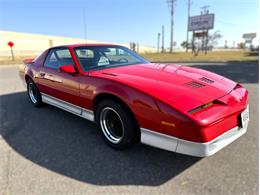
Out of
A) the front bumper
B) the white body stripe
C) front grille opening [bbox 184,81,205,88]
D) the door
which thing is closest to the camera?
the front bumper

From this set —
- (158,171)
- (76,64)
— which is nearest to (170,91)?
(158,171)

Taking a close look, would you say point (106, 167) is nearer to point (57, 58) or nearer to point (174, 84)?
point (174, 84)

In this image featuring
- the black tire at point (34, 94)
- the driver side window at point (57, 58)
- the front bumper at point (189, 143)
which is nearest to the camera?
the front bumper at point (189, 143)

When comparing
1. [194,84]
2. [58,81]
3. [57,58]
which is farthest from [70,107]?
[194,84]

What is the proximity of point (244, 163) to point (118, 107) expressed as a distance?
5.41 ft

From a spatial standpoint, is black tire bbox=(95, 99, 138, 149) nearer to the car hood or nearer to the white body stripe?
the white body stripe

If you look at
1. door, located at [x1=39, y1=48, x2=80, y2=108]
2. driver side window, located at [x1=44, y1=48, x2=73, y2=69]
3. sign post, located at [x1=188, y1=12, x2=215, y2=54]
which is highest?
sign post, located at [x1=188, y1=12, x2=215, y2=54]

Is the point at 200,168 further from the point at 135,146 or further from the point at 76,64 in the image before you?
the point at 76,64

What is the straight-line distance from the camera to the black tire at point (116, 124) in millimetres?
2467

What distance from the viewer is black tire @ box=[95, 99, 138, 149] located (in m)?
2.47

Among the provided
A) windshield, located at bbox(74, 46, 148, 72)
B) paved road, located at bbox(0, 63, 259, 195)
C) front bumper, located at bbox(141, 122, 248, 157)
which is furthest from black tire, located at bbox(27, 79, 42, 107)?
front bumper, located at bbox(141, 122, 248, 157)

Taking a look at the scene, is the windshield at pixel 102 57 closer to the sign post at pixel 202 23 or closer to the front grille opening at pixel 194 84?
the front grille opening at pixel 194 84

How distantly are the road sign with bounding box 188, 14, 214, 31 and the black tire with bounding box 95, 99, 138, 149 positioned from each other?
42.3 m

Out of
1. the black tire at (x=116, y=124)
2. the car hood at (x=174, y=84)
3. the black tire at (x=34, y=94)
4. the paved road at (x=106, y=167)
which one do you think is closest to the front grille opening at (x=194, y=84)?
the car hood at (x=174, y=84)
